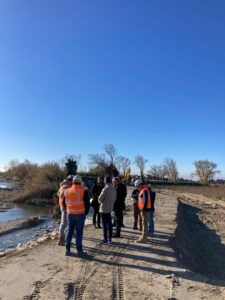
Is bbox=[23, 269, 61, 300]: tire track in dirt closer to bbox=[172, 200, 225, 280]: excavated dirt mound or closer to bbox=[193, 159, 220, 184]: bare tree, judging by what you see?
bbox=[172, 200, 225, 280]: excavated dirt mound

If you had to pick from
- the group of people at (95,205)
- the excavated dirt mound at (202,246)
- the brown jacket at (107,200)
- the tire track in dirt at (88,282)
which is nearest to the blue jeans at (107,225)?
the group of people at (95,205)

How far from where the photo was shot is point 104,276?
7.93m

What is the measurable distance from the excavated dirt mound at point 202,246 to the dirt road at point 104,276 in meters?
1.53

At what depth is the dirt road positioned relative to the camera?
7.01 meters

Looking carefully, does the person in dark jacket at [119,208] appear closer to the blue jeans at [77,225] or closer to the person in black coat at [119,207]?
the person in black coat at [119,207]

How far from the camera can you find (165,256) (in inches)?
399

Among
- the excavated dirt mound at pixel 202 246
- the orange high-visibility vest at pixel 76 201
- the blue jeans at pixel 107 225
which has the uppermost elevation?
the orange high-visibility vest at pixel 76 201

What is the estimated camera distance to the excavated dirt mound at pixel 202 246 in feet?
39.2

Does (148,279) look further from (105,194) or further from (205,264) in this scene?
(205,264)

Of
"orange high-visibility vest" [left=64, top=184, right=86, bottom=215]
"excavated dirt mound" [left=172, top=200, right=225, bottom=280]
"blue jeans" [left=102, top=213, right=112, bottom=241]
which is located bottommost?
"excavated dirt mound" [left=172, top=200, right=225, bottom=280]

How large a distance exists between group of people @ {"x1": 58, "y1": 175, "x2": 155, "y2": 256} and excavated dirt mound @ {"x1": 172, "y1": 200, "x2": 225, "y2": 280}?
1.57 meters

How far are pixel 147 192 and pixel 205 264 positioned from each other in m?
3.87

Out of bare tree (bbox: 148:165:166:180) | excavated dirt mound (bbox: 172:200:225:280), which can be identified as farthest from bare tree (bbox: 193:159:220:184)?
excavated dirt mound (bbox: 172:200:225:280)

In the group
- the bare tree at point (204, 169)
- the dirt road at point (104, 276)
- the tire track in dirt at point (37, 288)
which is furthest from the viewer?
the bare tree at point (204, 169)
